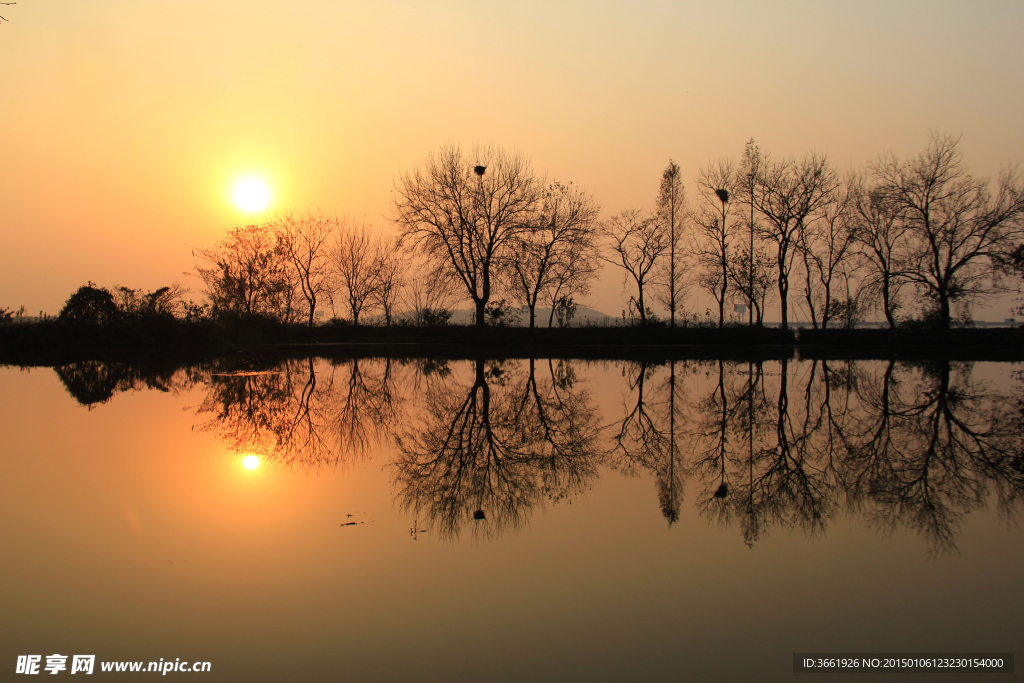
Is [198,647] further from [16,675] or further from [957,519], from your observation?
[957,519]

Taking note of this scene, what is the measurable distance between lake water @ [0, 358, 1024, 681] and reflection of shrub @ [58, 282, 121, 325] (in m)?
24.9

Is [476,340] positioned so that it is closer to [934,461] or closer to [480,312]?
[480,312]

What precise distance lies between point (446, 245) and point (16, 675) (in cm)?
3383

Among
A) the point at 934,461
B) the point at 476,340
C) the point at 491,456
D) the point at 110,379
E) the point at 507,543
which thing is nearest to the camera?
the point at 507,543

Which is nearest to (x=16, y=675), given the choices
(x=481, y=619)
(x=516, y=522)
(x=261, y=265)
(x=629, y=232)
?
(x=481, y=619)

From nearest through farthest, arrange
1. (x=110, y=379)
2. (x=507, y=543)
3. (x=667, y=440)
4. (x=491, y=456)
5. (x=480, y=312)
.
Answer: (x=507, y=543) → (x=491, y=456) → (x=667, y=440) → (x=110, y=379) → (x=480, y=312)

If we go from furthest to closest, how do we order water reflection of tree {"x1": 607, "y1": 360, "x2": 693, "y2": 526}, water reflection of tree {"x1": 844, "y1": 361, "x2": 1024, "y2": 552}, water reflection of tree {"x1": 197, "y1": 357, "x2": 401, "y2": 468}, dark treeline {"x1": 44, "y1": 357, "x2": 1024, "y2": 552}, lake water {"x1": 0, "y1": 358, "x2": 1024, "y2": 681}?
water reflection of tree {"x1": 197, "y1": 357, "x2": 401, "y2": 468} → water reflection of tree {"x1": 607, "y1": 360, "x2": 693, "y2": 526} → dark treeline {"x1": 44, "y1": 357, "x2": 1024, "y2": 552} → water reflection of tree {"x1": 844, "y1": 361, "x2": 1024, "y2": 552} → lake water {"x1": 0, "y1": 358, "x2": 1024, "y2": 681}

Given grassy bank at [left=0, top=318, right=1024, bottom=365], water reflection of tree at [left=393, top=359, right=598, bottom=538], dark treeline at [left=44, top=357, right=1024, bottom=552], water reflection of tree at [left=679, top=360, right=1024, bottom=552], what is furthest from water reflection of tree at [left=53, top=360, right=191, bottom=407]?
water reflection of tree at [left=679, top=360, right=1024, bottom=552]

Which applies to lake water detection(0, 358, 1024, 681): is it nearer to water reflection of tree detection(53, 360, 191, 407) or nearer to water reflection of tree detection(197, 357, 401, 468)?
water reflection of tree detection(197, 357, 401, 468)

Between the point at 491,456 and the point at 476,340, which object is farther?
the point at 476,340

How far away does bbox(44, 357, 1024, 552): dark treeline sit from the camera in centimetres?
580

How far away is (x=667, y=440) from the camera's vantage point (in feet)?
29.2

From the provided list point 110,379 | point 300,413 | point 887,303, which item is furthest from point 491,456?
point 887,303

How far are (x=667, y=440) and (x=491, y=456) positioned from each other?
279cm
